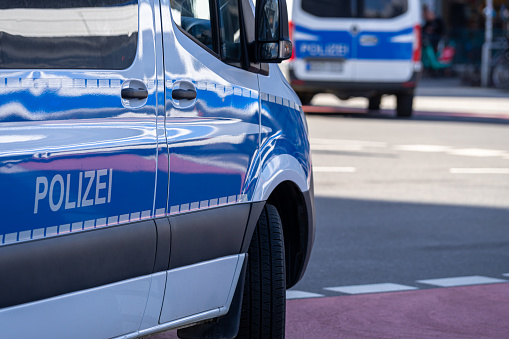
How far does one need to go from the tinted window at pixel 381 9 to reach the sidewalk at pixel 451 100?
3.28m

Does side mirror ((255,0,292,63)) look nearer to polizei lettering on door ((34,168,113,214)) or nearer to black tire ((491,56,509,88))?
polizei lettering on door ((34,168,113,214))

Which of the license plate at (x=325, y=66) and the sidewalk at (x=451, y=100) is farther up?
the license plate at (x=325, y=66)

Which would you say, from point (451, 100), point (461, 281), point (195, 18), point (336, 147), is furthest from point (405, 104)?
point (195, 18)

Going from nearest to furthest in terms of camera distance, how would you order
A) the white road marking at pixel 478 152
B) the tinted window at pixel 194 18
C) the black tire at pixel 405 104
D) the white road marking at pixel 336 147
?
the tinted window at pixel 194 18
the white road marking at pixel 478 152
the white road marking at pixel 336 147
the black tire at pixel 405 104

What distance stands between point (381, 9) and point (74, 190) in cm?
1532

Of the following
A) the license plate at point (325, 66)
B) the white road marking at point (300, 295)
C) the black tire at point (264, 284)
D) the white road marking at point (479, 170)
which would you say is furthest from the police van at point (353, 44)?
the black tire at point (264, 284)

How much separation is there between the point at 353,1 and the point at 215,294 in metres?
14.5

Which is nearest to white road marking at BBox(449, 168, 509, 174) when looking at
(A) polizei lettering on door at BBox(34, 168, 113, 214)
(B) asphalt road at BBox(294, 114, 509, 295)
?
(B) asphalt road at BBox(294, 114, 509, 295)

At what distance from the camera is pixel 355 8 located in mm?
18562

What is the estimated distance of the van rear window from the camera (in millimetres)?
18531

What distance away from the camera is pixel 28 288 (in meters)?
3.50

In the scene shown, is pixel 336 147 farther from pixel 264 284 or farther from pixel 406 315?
pixel 264 284

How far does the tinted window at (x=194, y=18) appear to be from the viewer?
432 centimetres

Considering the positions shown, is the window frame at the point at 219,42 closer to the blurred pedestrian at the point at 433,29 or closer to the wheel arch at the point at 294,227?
the wheel arch at the point at 294,227
